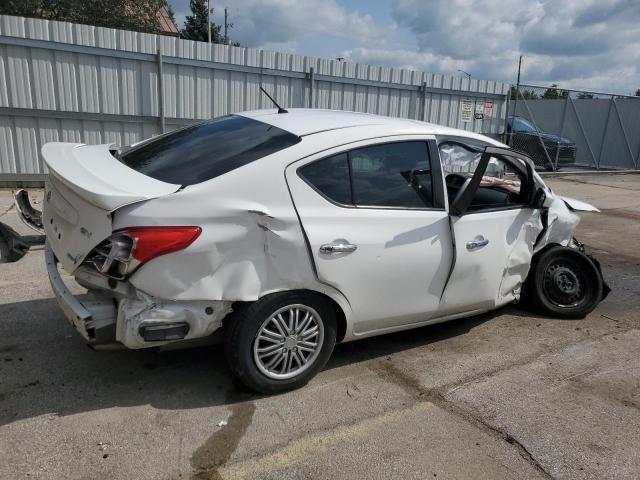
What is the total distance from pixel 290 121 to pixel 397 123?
767 millimetres

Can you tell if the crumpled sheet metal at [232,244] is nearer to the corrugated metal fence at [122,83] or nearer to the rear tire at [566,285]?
the rear tire at [566,285]

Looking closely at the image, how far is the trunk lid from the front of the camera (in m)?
2.78

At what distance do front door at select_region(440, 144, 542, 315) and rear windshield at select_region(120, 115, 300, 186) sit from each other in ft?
4.42

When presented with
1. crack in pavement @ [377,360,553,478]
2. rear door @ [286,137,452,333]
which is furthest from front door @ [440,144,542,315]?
crack in pavement @ [377,360,553,478]

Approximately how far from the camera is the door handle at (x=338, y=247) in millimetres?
3182

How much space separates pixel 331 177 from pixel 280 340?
1049mm

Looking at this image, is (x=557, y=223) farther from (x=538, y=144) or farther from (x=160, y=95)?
(x=538, y=144)

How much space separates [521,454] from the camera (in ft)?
9.52

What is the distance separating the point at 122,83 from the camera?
971 centimetres

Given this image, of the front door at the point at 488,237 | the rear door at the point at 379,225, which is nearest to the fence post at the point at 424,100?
the front door at the point at 488,237

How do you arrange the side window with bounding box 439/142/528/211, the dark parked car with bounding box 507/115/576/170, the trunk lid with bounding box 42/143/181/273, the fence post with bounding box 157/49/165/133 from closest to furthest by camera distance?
the trunk lid with bounding box 42/143/181/273 < the side window with bounding box 439/142/528/211 < the fence post with bounding box 157/49/165/133 < the dark parked car with bounding box 507/115/576/170

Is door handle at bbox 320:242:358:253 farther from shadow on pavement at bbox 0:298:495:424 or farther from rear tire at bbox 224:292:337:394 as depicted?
shadow on pavement at bbox 0:298:495:424

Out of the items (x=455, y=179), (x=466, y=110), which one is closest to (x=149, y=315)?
(x=455, y=179)

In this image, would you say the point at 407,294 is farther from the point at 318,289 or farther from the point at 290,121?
the point at 290,121
